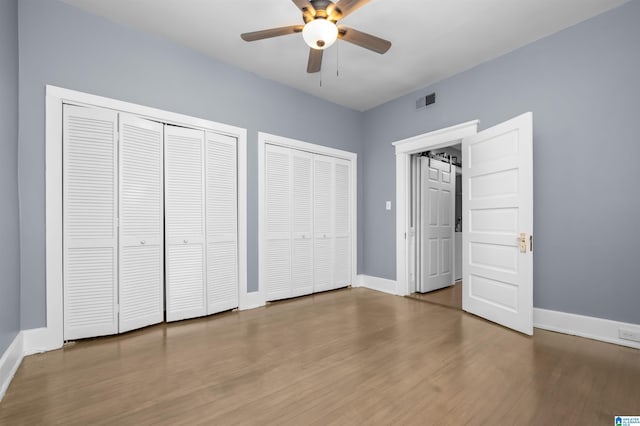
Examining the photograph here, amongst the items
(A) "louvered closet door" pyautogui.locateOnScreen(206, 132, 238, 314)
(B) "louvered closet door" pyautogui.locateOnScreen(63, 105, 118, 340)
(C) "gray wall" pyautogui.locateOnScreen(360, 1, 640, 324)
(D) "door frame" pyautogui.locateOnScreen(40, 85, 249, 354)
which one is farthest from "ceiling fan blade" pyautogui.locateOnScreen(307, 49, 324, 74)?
(C) "gray wall" pyautogui.locateOnScreen(360, 1, 640, 324)

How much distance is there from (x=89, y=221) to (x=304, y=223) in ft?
8.22

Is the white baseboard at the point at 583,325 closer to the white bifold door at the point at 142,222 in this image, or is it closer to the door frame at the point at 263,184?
the door frame at the point at 263,184

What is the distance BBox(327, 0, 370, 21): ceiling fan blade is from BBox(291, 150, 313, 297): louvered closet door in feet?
7.19

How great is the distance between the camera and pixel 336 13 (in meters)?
2.20

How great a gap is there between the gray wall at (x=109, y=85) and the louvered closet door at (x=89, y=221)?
176 millimetres

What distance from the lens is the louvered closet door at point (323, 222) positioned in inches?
177

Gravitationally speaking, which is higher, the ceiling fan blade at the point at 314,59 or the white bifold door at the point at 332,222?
the ceiling fan blade at the point at 314,59

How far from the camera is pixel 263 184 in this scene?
3904mm

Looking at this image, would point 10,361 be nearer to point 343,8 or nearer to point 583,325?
point 343,8

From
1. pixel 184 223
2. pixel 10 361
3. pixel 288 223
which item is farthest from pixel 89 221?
pixel 288 223

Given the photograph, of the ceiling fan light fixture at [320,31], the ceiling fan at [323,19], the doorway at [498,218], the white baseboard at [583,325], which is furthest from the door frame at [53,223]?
the white baseboard at [583,325]

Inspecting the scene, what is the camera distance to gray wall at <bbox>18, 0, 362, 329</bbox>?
2.45m

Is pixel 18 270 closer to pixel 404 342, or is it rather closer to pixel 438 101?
pixel 404 342

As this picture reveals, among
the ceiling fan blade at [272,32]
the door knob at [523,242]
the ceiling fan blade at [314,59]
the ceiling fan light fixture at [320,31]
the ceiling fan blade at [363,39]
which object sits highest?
the ceiling fan blade at [272,32]
